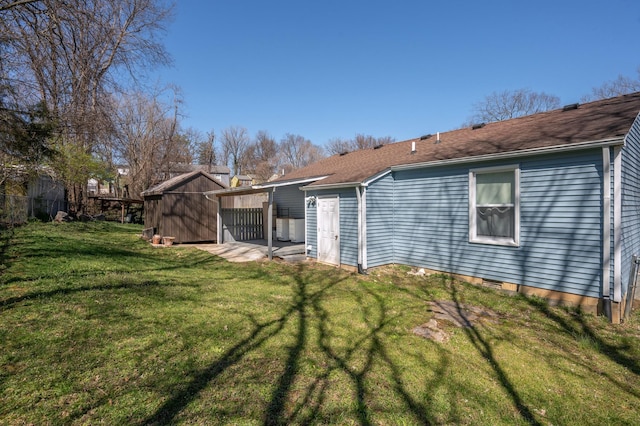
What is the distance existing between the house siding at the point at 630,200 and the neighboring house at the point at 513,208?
0.02m

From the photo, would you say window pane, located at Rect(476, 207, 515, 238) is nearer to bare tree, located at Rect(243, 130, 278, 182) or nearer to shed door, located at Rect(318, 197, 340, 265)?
shed door, located at Rect(318, 197, 340, 265)

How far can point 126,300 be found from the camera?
17.0 ft

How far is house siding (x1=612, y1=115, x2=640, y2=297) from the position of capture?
19.3 ft

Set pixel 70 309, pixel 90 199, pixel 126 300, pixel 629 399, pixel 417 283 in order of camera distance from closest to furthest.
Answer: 1. pixel 629 399
2. pixel 70 309
3. pixel 126 300
4. pixel 417 283
5. pixel 90 199

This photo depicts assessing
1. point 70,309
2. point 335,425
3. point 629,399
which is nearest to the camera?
point 335,425

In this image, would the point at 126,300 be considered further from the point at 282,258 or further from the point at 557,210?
the point at 557,210

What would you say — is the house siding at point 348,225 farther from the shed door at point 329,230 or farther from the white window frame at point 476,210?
the white window frame at point 476,210

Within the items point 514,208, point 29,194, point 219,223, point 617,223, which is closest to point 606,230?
point 617,223

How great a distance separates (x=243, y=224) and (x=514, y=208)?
1142 cm

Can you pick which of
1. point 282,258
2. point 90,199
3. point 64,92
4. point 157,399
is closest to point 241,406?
point 157,399

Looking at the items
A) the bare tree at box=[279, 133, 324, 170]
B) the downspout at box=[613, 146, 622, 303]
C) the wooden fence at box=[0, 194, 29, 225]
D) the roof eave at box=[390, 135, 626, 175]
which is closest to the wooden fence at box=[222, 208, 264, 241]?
the wooden fence at box=[0, 194, 29, 225]

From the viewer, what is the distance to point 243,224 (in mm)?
15055

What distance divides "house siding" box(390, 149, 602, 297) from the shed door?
2180mm

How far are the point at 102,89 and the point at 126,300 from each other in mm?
8041
